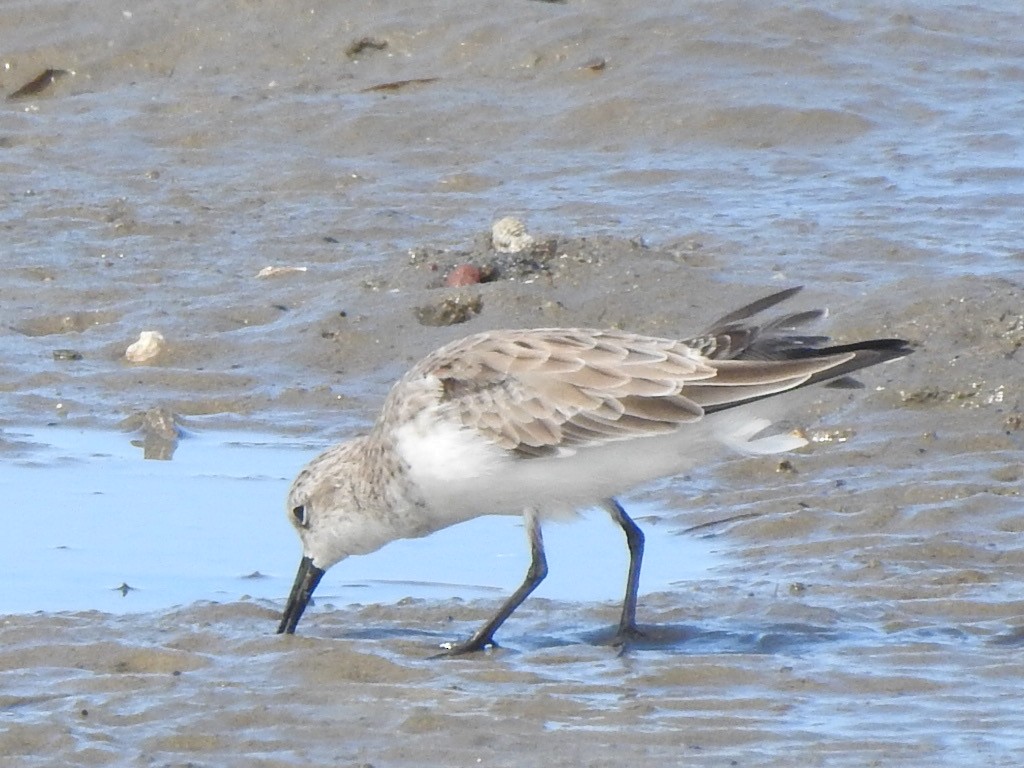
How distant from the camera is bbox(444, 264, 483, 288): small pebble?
1099cm

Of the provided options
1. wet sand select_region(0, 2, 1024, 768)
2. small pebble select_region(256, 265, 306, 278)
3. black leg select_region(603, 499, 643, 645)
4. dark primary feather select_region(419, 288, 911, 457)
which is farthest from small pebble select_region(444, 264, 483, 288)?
black leg select_region(603, 499, 643, 645)

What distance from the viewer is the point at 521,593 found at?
7.34 metres

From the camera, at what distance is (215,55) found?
14828 mm

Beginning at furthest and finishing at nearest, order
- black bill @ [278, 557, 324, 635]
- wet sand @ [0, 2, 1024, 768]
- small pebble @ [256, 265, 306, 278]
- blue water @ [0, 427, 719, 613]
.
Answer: small pebble @ [256, 265, 306, 278] → blue water @ [0, 427, 719, 613] → black bill @ [278, 557, 324, 635] → wet sand @ [0, 2, 1024, 768]

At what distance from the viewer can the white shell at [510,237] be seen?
11.1 metres

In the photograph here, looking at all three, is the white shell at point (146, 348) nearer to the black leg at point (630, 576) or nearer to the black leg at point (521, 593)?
the black leg at point (521, 593)

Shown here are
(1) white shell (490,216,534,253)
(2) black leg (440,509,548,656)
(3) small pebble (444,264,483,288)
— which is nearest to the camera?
(2) black leg (440,509,548,656)

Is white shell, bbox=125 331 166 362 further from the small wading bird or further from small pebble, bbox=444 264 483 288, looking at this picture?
the small wading bird

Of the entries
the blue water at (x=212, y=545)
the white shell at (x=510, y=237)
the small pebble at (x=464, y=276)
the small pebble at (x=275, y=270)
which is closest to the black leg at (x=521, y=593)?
the blue water at (x=212, y=545)

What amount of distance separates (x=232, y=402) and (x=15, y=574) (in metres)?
2.43

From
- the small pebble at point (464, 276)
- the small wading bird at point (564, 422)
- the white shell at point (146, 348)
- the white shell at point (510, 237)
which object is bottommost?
the white shell at point (146, 348)

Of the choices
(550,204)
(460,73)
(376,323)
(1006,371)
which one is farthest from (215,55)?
(1006,371)

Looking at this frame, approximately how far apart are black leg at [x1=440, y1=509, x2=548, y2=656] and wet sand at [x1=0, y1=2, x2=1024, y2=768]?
0.31 ft

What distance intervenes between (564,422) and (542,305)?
3.47 meters
